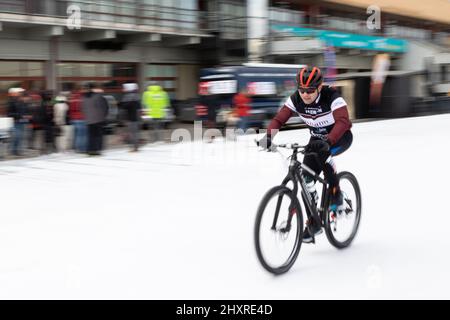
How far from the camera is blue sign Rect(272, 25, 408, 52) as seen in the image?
3111 cm

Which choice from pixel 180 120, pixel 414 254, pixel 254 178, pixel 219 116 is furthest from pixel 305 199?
pixel 180 120

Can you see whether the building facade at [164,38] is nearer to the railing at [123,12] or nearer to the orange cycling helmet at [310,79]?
the railing at [123,12]

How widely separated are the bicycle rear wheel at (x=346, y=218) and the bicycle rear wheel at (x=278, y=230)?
534 mm

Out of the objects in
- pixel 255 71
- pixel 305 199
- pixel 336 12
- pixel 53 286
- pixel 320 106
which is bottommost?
pixel 53 286

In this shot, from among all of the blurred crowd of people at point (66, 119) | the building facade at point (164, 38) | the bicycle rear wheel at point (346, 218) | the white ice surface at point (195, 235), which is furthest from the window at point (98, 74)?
the bicycle rear wheel at point (346, 218)

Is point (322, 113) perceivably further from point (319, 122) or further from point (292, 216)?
point (292, 216)

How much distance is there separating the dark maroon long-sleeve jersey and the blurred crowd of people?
8.62 m

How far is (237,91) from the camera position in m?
19.0

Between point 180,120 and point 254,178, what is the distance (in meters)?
16.4

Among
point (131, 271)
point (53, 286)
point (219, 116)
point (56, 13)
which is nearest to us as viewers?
point (53, 286)

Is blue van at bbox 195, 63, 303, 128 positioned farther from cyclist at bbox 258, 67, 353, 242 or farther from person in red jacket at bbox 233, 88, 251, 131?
cyclist at bbox 258, 67, 353, 242

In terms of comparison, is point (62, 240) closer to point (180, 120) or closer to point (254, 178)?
point (254, 178)

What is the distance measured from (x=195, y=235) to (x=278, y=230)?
162 centimetres

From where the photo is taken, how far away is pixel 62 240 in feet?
19.2
